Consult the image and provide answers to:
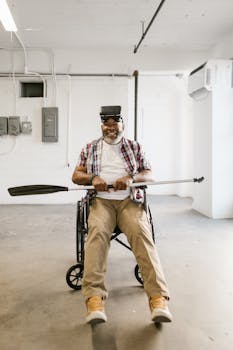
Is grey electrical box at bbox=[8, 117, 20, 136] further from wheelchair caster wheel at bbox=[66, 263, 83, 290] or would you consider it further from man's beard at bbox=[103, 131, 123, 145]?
wheelchair caster wheel at bbox=[66, 263, 83, 290]

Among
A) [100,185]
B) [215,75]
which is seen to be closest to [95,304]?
[100,185]

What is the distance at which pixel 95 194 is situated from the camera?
226cm

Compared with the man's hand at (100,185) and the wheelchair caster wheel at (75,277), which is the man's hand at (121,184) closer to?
the man's hand at (100,185)

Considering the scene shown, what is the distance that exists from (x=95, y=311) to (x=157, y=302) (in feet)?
1.09

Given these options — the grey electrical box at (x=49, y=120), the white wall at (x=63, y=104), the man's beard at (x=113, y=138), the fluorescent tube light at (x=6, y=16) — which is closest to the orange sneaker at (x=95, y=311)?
the man's beard at (x=113, y=138)

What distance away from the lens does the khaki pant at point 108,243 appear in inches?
70.1

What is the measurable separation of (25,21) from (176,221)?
11.7 ft

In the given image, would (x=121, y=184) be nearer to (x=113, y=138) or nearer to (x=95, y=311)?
(x=113, y=138)

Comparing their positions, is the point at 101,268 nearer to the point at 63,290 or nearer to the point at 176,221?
the point at 63,290

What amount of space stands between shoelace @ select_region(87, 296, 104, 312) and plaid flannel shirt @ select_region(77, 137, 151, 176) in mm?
891

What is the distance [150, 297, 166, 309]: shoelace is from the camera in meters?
1.69

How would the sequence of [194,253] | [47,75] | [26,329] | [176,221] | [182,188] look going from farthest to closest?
[182,188], [47,75], [176,221], [194,253], [26,329]

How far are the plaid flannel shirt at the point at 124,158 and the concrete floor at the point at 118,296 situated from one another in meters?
0.85

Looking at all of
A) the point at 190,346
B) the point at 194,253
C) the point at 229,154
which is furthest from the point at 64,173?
the point at 190,346
